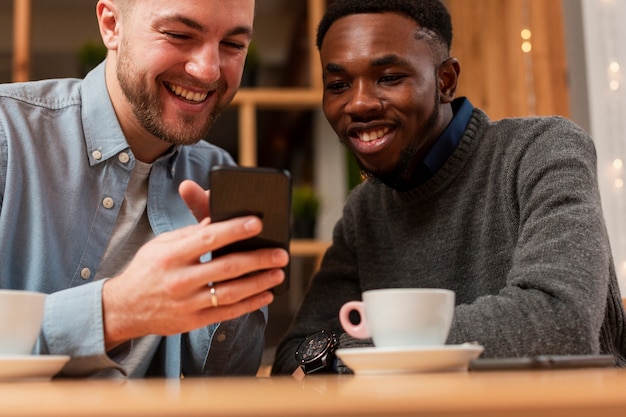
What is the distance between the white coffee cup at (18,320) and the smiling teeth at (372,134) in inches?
31.9

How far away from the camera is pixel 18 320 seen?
2.29 ft

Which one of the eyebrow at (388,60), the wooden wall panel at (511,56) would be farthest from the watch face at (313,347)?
the wooden wall panel at (511,56)

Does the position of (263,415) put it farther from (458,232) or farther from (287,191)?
(458,232)

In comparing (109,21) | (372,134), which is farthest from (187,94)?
(372,134)

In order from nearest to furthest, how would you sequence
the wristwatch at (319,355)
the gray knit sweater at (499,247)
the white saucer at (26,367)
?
the white saucer at (26,367) < the gray knit sweater at (499,247) < the wristwatch at (319,355)

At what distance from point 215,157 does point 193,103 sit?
8.4 inches

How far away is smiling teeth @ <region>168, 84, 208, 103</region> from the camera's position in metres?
1.35

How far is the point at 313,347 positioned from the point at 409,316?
0.45 m

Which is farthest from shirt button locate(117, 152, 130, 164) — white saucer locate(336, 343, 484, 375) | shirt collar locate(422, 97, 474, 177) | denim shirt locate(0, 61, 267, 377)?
white saucer locate(336, 343, 484, 375)

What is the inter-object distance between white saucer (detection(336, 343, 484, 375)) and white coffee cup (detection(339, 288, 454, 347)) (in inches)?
2.4

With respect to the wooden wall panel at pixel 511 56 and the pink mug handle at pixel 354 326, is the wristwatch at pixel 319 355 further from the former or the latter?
the wooden wall panel at pixel 511 56

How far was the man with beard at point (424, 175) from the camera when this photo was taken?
123cm

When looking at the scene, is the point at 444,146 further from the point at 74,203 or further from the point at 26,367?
the point at 26,367

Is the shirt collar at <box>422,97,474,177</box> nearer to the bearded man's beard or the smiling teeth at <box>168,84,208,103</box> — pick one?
the bearded man's beard
